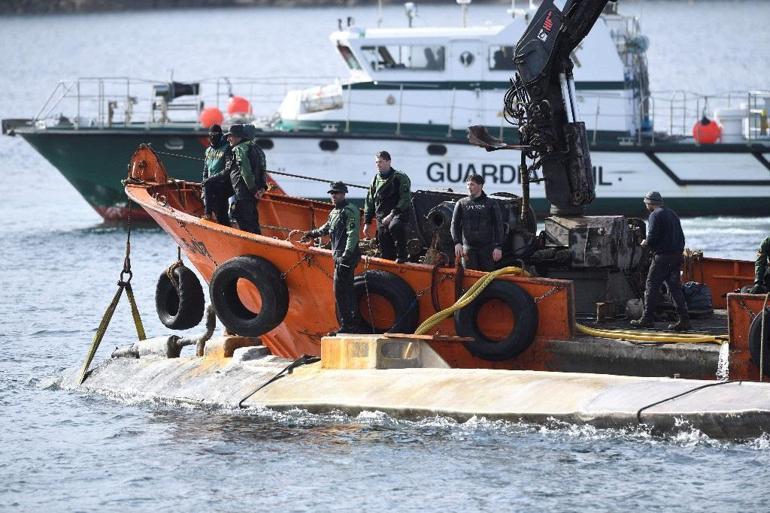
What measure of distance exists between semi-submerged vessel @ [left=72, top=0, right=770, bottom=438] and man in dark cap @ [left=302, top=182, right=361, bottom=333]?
211mm

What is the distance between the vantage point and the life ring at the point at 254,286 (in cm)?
1700

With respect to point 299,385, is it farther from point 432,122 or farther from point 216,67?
point 216,67

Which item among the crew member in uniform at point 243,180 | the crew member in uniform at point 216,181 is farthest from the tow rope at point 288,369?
the crew member in uniform at point 216,181

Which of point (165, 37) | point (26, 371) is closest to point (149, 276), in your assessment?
point (26, 371)

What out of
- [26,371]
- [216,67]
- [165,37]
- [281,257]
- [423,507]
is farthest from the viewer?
[165,37]

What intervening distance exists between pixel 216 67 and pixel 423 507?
237 ft

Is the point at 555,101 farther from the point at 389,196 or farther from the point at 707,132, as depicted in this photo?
the point at 707,132

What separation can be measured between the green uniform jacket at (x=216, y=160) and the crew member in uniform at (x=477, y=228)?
3.08 m

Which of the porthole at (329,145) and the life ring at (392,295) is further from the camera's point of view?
the porthole at (329,145)

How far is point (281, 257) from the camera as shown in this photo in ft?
56.3

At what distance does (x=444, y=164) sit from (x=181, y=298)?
1190cm

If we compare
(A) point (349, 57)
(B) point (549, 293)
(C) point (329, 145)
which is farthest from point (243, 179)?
(A) point (349, 57)

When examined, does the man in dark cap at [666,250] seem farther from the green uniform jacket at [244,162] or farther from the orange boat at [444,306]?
the green uniform jacket at [244,162]

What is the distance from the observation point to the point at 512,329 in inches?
638
